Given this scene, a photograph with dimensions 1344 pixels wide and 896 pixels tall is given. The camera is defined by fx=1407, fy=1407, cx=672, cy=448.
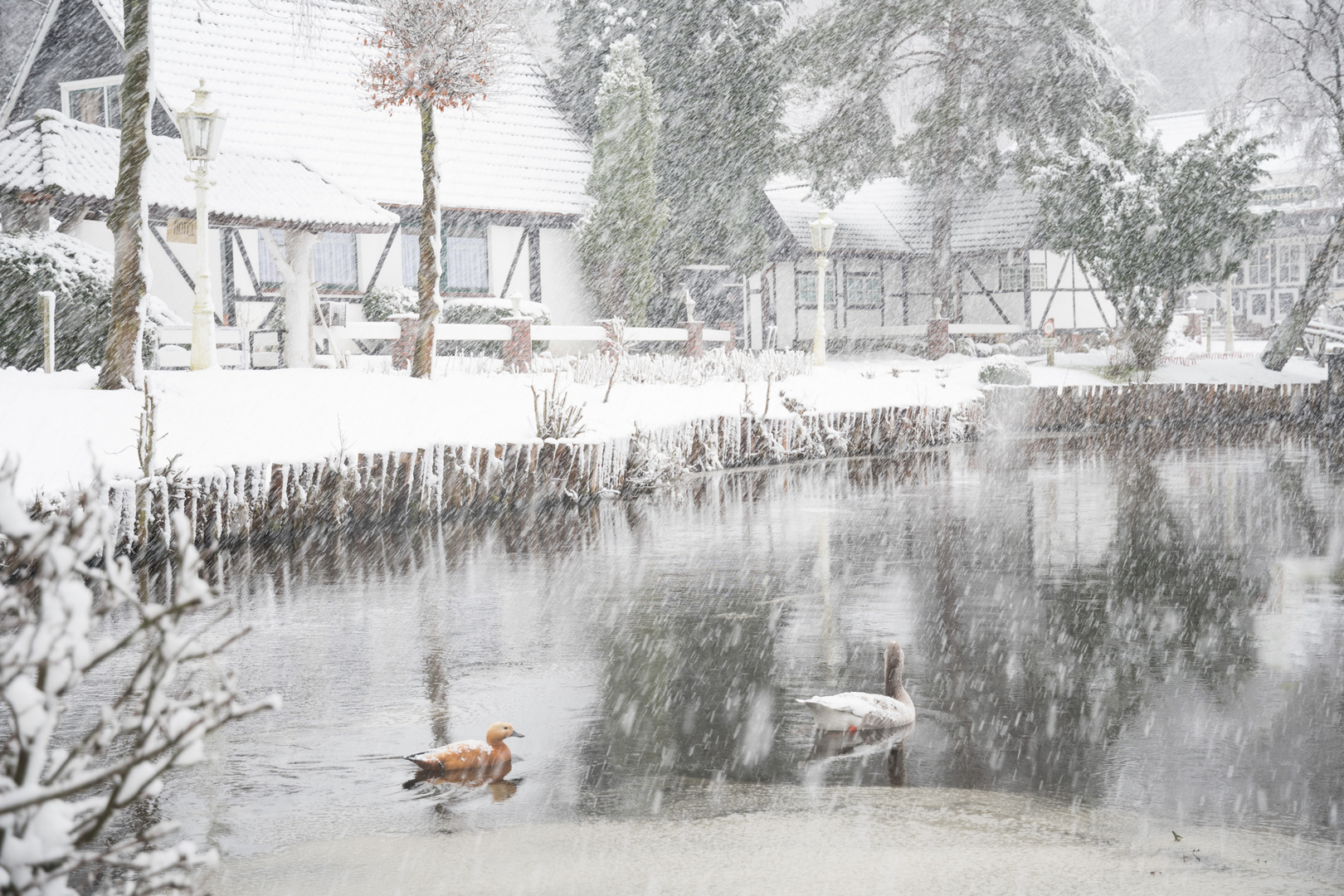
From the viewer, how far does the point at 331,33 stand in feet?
98.3

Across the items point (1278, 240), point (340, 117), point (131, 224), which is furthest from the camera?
point (1278, 240)

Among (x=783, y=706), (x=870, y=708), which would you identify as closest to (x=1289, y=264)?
(x=783, y=706)

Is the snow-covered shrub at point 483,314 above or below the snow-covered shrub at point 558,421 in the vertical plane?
above

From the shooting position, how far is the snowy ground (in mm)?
11477

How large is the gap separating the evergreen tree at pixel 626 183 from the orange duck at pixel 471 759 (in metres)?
23.5

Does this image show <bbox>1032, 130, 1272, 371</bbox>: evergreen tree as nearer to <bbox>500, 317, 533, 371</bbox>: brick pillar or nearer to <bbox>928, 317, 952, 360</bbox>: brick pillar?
<bbox>928, 317, 952, 360</bbox>: brick pillar

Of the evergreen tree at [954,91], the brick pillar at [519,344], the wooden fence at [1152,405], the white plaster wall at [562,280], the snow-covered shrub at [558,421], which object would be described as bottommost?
the wooden fence at [1152,405]

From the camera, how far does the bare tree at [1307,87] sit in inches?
1248

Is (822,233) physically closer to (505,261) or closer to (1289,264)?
(505,261)

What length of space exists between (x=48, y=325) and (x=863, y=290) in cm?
2880

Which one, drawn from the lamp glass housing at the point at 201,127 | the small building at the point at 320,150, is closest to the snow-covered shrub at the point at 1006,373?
the small building at the point at 320,150

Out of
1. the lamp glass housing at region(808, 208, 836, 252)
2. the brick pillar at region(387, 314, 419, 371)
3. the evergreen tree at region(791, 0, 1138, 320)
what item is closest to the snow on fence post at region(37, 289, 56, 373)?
the brick pillar at region(387, 314, 419, 371)

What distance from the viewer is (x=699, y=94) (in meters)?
33.7

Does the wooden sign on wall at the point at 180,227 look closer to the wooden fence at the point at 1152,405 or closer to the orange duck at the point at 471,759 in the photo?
the wooden fence at the point at 1152,405
